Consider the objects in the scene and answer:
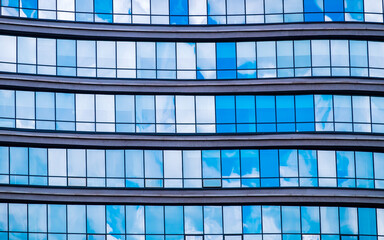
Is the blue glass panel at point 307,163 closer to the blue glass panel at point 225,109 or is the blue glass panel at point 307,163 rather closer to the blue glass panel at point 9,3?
the blue glass panel at point 225,109

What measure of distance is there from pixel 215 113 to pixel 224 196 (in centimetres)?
498

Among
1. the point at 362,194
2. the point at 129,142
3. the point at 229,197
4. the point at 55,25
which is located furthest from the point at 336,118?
the point at 55,25

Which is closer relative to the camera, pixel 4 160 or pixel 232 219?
pixel 4 160

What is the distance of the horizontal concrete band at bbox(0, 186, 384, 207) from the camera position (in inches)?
1781

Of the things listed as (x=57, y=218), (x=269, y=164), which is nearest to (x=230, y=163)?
(x=269, y=164)

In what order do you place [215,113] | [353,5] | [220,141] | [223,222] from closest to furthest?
[223,222] → [220,141] → [215,113] → [353,5]

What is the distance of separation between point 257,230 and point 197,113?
7.66 metres

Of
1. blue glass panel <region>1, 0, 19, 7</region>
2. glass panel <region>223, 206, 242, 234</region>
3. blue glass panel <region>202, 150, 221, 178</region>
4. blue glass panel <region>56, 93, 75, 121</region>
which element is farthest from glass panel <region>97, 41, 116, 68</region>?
glass panel <region>223, 206, 242, 234</region>

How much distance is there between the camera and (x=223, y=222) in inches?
1802

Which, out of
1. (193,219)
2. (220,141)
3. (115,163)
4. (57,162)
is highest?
(220,141)

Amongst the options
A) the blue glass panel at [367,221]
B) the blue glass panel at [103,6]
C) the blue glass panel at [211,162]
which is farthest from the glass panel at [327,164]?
the blue glass panel at [103,6]

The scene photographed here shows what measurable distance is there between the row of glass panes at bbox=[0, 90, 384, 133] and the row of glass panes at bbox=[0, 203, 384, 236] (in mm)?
4623

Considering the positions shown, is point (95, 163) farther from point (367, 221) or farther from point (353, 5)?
point (353, 5)

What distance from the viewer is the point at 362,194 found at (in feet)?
150
